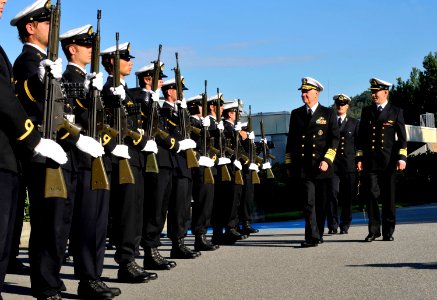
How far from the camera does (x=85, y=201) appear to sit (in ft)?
22.0

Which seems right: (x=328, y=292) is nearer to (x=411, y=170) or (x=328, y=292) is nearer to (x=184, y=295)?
(x=184, y=295)

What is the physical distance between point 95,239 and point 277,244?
517cm

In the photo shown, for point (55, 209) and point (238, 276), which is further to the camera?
point (238, 276)

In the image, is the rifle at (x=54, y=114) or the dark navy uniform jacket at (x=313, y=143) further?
the dark navy uniform jacket at (x=313, y=143)

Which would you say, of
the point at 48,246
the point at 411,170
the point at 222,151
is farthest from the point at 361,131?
the point at 411,170

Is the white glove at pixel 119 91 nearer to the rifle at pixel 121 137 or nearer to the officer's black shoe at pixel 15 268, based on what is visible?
the rifle at pixel 121 137

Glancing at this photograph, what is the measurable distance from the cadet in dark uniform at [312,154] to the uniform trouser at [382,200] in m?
0.74

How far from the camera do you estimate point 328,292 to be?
6629mm

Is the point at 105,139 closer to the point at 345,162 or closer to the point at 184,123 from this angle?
the point at 184,123

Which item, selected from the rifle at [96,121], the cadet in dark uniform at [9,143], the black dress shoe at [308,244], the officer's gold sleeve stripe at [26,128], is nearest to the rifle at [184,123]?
the black dress shoe at [308,244]

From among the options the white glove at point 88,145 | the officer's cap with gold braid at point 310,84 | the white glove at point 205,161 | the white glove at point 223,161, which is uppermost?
the officer's cap with gold braid at point 310,84

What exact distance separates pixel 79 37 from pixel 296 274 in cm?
A: 318

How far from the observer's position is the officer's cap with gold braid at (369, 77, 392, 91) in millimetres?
11836

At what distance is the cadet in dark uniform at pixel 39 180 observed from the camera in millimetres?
5980
